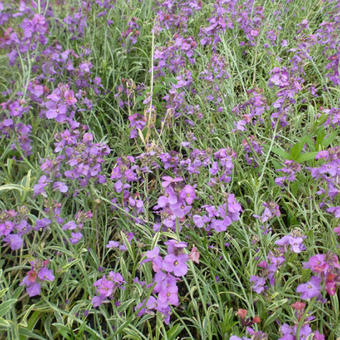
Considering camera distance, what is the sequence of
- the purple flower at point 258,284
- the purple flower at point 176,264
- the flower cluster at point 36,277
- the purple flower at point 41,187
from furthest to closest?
the purple flower at point 41,187 < the purple flower at point 258,284 < the flower cluster at point 36,277 < the purple flower at point 176,264

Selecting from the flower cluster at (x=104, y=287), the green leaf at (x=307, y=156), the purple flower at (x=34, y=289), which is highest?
the green leaf at (x=307, y=156)

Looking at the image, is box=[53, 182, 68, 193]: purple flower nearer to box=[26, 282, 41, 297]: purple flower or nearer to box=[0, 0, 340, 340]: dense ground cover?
box=[0, 0, 340, 340]: dense ground cover

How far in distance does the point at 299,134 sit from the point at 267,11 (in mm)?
1963

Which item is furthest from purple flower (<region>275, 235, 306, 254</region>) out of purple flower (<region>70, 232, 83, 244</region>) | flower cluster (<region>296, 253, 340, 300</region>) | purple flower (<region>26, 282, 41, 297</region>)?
purple flower (<region>26, 282, 41, 297</region>)

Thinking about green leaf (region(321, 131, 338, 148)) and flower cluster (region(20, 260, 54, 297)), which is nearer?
flower cluster (region(20, 260, 54, 297))

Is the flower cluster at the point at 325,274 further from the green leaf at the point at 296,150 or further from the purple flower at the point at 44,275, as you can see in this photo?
the green leaf at the point at 296,150

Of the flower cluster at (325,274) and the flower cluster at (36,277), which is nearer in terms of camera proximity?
the flower cluster at (325,274)

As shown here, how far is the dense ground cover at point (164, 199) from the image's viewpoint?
1520 millimetres

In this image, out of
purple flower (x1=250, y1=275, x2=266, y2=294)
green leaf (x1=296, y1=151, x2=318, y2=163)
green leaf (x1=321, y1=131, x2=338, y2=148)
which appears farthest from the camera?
green leaf (x1=321, y1=131, x2=338, y2=148)

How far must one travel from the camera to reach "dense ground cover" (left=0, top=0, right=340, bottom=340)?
1520 mm

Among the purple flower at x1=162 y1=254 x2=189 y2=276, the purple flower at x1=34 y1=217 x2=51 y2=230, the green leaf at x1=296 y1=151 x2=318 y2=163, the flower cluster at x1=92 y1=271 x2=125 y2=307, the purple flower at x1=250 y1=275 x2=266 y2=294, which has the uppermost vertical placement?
→ the purple flower at x1=162 y1=254 x2=189 y2=276

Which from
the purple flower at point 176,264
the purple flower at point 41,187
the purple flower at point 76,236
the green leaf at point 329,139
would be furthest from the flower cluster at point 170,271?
the green leaf at point 329,139

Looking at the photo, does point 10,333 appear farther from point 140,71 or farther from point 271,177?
point 140,71

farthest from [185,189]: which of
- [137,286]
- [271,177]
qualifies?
[271,177]
